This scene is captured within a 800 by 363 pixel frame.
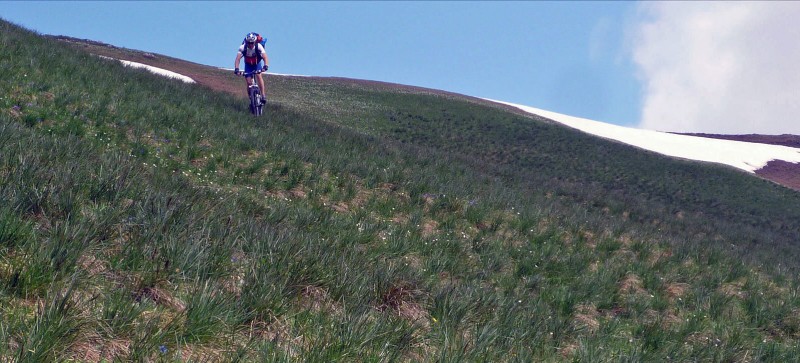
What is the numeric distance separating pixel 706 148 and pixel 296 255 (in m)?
51.2

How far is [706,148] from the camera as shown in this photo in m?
49.8

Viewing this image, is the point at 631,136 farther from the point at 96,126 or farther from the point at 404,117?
the point at 96,126

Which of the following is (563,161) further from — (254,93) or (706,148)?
(254,93)

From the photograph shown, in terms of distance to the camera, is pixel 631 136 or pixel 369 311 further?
pixel 631 136

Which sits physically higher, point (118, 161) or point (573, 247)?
point (118, 161)

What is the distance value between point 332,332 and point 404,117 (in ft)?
120

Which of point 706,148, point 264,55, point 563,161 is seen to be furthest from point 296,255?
point 706,148

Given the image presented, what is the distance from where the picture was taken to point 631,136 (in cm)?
5456

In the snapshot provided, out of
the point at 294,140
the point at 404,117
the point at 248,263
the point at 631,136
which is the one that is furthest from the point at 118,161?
the point at 631,136

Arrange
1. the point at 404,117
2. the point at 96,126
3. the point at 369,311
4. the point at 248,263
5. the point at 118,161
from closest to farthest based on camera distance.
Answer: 1. the point at 369,311
2. the point at 248,263
3. the point at 118,161
4. the point at 96,126
5. the point at 404,117

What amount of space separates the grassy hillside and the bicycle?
99cm

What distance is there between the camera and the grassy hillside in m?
3.58

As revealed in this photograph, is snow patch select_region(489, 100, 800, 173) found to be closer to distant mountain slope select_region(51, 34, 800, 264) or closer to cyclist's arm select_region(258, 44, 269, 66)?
distant mountain slope select_region(51, 34, 800, 264)

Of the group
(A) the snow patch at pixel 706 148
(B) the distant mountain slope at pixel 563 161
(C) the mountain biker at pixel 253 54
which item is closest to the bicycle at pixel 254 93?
(C) the mountain biker at pixel 253 54
